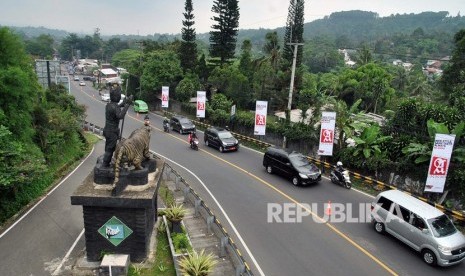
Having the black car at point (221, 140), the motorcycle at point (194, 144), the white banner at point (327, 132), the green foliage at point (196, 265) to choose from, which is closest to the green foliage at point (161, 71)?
the black car at point (221, 140)

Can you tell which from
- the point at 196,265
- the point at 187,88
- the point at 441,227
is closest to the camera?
the point at 196,265

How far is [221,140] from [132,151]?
15.9 metres

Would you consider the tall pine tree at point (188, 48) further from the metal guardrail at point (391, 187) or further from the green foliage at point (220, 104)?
the metal guardrail at point (391, 187)

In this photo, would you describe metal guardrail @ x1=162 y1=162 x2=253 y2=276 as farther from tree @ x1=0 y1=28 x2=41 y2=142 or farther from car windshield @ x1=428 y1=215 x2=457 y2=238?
tree @ x1=0 y1=28 x2=41 y2=142

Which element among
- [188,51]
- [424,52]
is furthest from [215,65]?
[424,52]

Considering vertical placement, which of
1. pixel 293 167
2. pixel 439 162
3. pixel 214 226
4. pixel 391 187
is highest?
pixel 439 162

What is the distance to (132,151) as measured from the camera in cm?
1145

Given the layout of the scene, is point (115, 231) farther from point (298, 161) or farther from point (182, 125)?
point (182, 125)

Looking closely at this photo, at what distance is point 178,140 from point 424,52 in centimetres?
13661

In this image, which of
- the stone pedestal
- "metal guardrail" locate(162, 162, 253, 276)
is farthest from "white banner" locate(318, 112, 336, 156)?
the stone pedestal

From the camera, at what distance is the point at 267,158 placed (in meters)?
21.6

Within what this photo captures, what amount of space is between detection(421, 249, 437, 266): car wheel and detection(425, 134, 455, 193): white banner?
189 inches

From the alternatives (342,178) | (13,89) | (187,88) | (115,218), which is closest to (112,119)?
(115,218)

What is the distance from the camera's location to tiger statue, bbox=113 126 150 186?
1106cm
